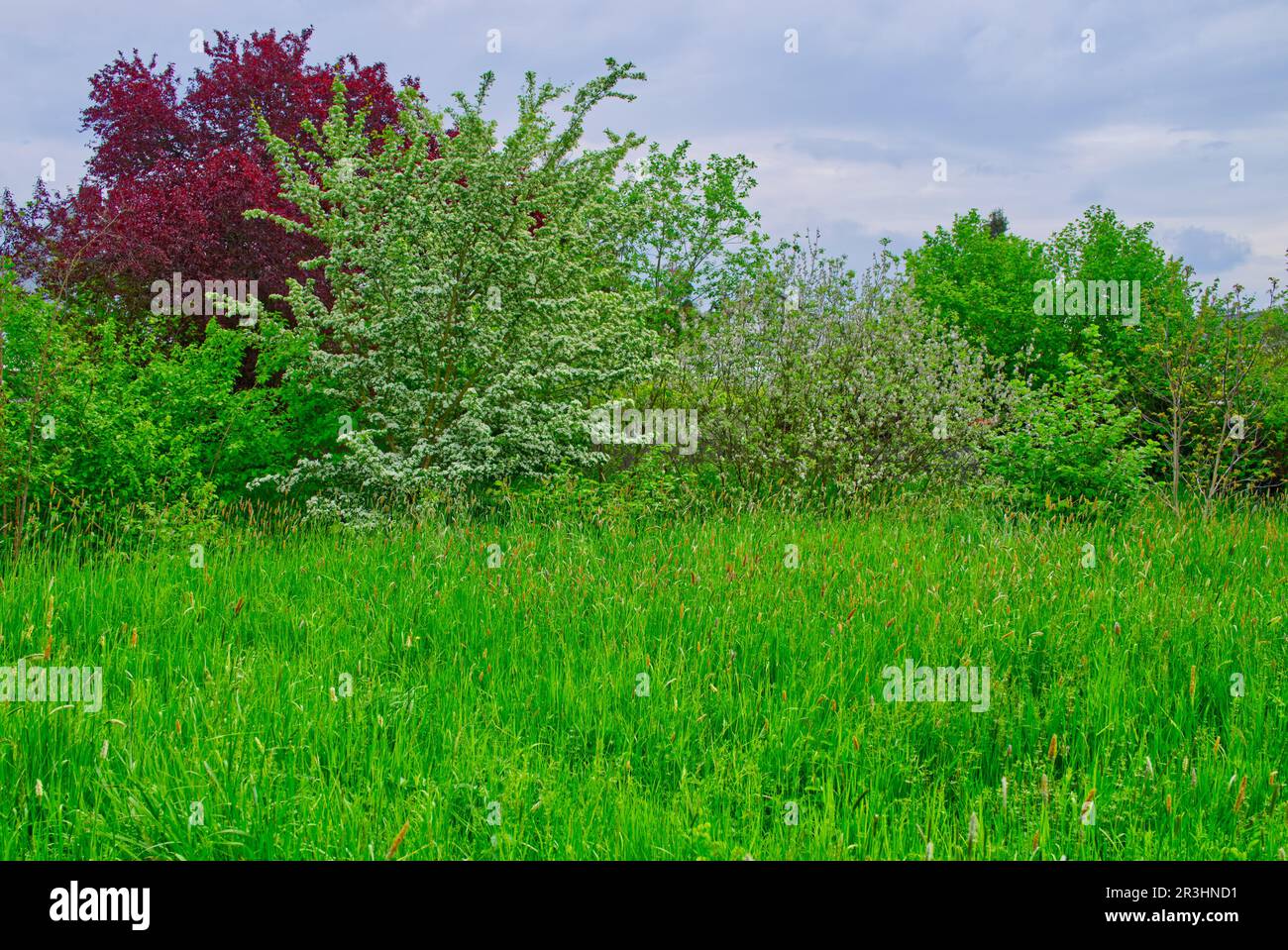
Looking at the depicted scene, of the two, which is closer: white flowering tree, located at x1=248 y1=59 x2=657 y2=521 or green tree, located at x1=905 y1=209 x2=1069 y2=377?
white flowering tree, located at x1=248 y1=59 x2=657 y2=521

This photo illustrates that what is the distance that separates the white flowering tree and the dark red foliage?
172 cm

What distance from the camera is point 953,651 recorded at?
15.8ft

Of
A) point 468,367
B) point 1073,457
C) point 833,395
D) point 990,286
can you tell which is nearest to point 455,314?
point 468,367

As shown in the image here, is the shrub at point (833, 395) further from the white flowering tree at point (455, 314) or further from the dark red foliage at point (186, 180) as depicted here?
the dark red foliage at point (186, 180)

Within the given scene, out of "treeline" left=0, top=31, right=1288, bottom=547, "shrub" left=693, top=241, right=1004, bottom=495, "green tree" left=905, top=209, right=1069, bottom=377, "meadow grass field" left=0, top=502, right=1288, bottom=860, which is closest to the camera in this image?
"meadow grass field" left=0, top=502, right=1288, bottom=860

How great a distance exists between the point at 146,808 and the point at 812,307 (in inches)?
375

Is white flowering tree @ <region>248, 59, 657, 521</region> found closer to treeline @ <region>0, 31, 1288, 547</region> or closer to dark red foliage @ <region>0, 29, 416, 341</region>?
treeline @ <region>0, 31, 1288, 547</region>

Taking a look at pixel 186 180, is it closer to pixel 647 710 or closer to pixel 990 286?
pixel 647 710

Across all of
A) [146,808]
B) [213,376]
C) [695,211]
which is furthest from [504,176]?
[695,211]

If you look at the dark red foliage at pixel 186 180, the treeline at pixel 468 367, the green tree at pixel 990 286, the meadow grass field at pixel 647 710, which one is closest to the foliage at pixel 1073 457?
the treeline at pixel 468 367

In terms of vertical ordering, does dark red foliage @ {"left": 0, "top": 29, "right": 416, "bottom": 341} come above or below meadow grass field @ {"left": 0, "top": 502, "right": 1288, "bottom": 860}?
above

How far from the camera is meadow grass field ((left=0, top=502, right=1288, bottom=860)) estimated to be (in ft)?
10.3

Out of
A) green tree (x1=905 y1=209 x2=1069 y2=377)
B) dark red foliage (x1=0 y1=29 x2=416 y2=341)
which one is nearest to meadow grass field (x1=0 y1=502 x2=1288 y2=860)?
dark red foliage (x1=0 y1=29 x2=416 y2=341)

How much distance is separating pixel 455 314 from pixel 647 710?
7067 millimetres
